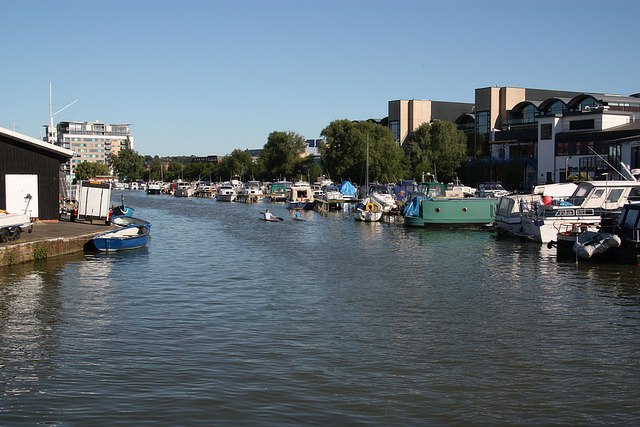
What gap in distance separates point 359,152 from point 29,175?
75.9 m

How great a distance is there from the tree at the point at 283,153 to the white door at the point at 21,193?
4284 inches

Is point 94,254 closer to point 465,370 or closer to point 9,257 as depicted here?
point 9,257

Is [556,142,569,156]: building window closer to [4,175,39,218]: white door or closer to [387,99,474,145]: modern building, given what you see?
[387,99,474,145]: modern building

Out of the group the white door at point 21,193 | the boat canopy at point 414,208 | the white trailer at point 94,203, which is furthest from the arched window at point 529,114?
the white door at point 21,193

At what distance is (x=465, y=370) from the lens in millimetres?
14828

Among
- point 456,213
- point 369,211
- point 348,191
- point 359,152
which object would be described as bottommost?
point 369,211

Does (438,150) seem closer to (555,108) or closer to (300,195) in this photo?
(555,108)

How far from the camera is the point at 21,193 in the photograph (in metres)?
37.4

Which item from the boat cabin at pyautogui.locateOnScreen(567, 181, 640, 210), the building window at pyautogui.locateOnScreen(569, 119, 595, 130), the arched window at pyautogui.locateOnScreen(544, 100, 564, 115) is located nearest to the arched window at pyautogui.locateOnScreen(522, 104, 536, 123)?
the arched window at pyautogui.locateOnScreen(544, 100, 564, 115)

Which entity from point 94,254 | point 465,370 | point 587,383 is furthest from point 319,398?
point 94,254

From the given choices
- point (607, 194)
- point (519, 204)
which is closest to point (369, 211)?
point (519, 204)

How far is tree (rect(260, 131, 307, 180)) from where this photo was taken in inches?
5807

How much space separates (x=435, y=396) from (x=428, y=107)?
118820 mm

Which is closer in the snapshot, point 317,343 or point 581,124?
point 317,343
